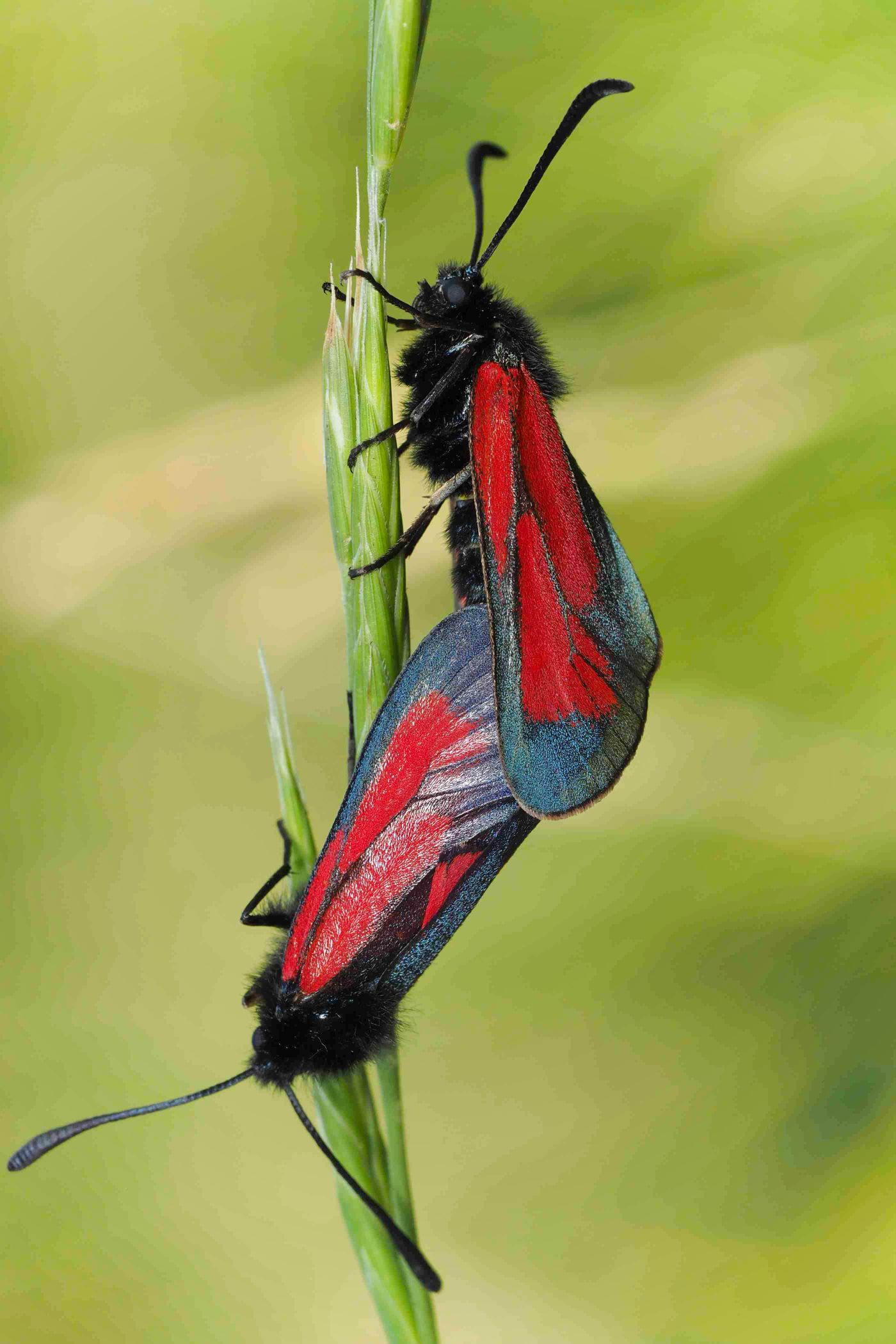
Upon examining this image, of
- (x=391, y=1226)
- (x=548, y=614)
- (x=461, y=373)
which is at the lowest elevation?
(x=391, y=1226)

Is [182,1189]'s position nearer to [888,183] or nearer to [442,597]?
[442,597]

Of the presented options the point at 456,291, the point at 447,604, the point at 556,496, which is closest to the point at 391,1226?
the point at 556,496

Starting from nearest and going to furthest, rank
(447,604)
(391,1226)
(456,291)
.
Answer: (391,1226) < (456,291) < (447,604)

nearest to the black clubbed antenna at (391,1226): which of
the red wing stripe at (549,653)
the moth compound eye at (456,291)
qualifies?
the red wing stripe at (549,653)

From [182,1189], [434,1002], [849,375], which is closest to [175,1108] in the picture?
[182,1189]

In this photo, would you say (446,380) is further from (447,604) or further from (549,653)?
(447,604)

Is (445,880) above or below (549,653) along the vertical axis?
below
